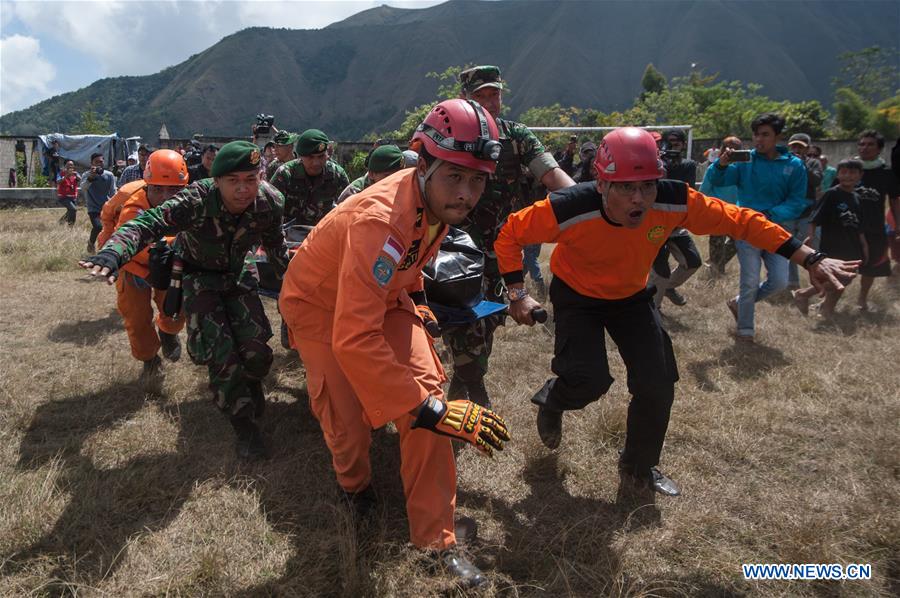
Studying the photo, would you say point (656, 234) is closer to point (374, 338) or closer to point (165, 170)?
point (374, 338)

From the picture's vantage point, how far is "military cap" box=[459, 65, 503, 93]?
4777mm

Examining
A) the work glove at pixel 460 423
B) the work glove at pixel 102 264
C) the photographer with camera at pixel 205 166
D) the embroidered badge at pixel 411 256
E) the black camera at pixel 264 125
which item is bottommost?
the work glove at pixel 460 423

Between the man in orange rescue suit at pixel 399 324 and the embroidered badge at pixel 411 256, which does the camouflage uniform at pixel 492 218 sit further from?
the embroidered badge at pixel 411 256

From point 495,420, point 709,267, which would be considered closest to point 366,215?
point 495,420

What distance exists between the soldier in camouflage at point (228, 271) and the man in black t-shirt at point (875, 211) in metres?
6.99

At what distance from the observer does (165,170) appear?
196 inches

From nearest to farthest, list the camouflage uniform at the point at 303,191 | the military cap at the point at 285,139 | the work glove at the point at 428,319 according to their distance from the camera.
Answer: the work glove at the point at 428,319, the camouflage uniform at the point at 303,191, the military cap at the point at 285,139

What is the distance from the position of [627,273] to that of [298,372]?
10.2 ft

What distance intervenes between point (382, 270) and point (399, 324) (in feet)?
2.17

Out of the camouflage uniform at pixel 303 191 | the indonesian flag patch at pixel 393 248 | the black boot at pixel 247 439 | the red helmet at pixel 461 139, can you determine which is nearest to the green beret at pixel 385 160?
the camouflage uniform at pixel 303 191

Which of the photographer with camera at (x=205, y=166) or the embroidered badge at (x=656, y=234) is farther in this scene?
the photographer with camera at (x=205, y=166)

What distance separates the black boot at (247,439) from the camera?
3.99 meters

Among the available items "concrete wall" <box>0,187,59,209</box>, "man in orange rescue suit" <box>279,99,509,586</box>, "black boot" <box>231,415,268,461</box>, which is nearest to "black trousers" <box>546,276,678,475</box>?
"man in orange rescue suit" <box>279,99,509,586</box>

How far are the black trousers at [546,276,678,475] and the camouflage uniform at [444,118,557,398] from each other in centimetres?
95
